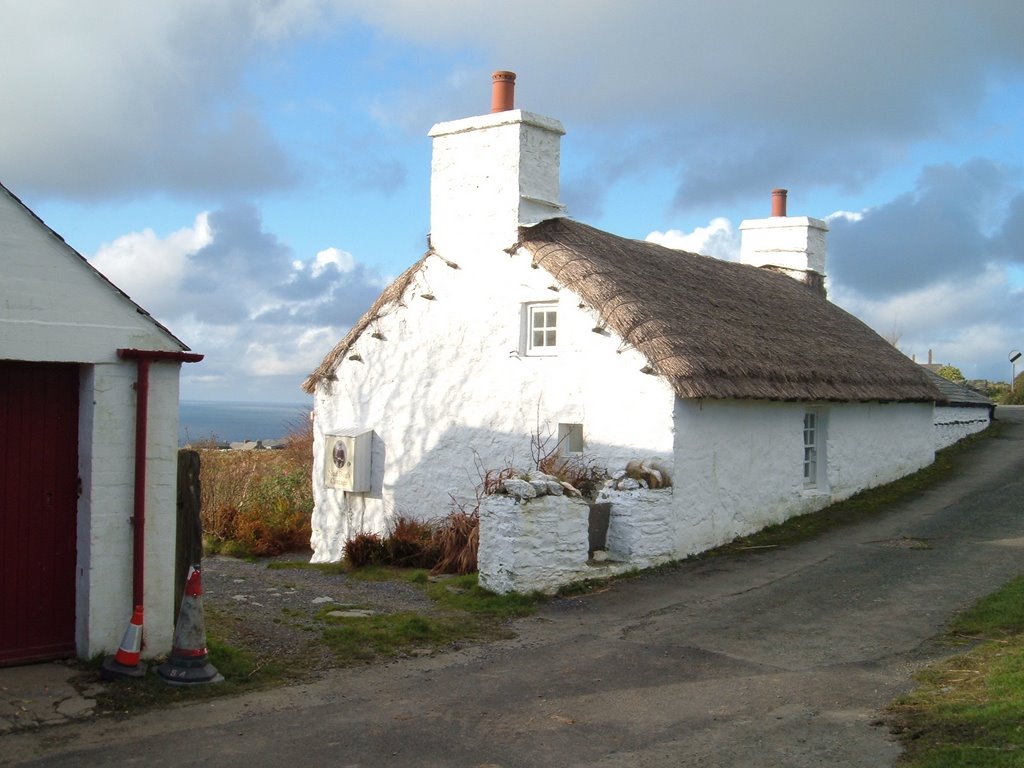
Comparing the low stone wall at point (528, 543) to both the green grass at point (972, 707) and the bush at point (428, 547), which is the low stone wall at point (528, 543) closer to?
the bush at point (428, 547)

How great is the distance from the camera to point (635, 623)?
9.94 m

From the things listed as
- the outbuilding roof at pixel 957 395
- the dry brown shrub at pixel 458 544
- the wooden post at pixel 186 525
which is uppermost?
the outbuilding roof at pixel 957 395

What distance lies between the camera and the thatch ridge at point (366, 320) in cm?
1608

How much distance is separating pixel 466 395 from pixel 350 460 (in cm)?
240

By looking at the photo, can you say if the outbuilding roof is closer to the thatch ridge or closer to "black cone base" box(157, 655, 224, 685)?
the thatch ridge

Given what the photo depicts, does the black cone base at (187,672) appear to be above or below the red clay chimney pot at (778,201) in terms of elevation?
below

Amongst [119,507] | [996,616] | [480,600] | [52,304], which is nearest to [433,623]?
[480,600]

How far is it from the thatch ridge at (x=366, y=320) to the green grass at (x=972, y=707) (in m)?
9.79

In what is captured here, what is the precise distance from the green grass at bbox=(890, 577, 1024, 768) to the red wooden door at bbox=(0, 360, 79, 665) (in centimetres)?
626

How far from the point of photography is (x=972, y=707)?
6.78 meters

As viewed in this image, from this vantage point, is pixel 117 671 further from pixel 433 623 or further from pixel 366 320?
pixel 366 320

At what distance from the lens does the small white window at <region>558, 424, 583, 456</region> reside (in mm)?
14133

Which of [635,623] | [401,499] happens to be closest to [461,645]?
[635,623]

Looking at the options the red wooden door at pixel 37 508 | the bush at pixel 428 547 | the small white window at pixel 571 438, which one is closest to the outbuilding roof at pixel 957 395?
the small white window at pixel 571 438
